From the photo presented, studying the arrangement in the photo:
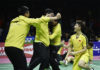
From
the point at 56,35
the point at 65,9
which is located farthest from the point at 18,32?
the point at 65,9

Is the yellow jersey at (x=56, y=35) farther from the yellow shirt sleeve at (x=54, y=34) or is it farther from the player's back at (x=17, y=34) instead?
the player's back at (x=17, y=34)

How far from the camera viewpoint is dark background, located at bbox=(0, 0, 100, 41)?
19.3m

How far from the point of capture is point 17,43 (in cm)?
578

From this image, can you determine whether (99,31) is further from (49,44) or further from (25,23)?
(25,23)

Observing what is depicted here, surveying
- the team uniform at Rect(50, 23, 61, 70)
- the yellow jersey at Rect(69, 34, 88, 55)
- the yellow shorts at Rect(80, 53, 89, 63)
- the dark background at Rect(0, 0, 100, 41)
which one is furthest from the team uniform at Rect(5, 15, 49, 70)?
the dark background at Rect(0, 0, 100, 41)

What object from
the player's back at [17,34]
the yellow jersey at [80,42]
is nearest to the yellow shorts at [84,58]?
the yellow jersey at [80,42]

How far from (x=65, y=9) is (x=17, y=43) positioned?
48.2 feet

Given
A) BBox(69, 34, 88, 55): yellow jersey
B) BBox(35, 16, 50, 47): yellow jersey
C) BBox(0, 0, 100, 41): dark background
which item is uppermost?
BBox(35, 16, 50, 47): yellow jersey

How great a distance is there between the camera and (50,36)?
7.52 metres

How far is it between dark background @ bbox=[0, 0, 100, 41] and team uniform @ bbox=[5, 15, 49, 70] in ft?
43.2

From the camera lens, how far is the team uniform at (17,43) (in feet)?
18.7

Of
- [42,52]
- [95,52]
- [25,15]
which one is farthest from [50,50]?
[95,52]

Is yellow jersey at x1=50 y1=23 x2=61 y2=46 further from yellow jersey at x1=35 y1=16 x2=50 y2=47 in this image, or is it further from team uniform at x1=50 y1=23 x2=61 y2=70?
yellow jersey at x1=35 y1=16 x2=50 y2=47

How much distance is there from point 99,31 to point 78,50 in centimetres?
1209
